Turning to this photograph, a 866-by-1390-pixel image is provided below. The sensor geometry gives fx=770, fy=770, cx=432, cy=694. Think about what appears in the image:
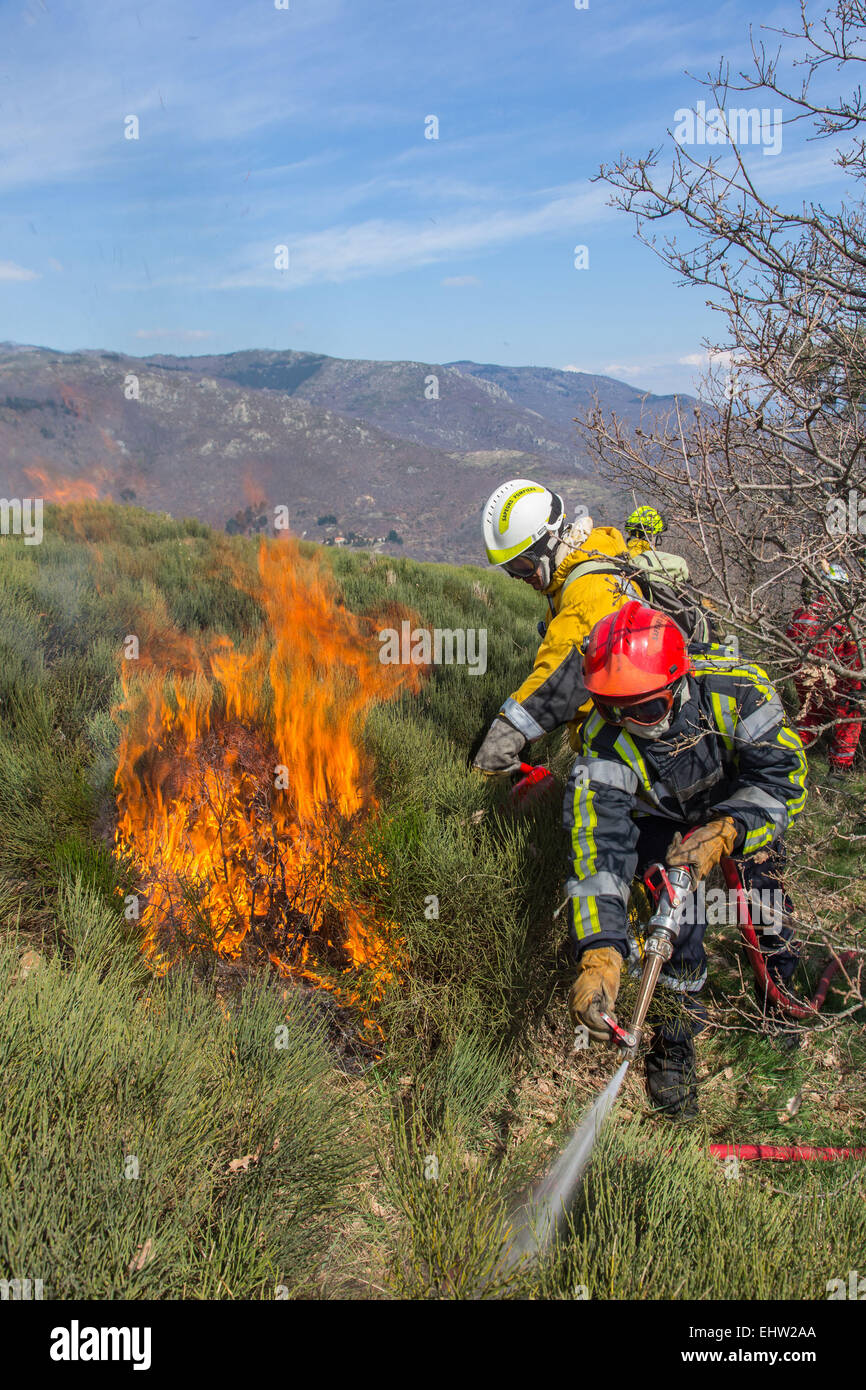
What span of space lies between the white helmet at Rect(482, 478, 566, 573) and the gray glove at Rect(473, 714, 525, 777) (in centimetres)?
105

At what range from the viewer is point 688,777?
3.26 metres

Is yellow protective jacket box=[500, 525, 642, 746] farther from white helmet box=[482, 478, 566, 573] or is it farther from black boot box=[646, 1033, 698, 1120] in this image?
black boot box=[646, 1033, 698, 1120]

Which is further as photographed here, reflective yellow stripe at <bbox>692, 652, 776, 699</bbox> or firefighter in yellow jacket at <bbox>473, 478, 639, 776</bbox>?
firefighter in yellow jacket at <bbox>473, 478, 639, 776</bbox>

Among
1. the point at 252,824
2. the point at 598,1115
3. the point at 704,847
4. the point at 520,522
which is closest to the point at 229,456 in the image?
the point at 520,522

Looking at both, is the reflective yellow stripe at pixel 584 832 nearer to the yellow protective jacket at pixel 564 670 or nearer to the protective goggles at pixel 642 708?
the protective goggles at pixel 642 708

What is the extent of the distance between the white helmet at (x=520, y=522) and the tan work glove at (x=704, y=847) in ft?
6.22

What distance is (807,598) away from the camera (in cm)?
309

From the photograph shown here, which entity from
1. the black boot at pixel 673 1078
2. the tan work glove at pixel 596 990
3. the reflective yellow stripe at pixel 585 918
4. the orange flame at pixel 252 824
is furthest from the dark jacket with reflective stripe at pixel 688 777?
the orange flame at pixel 252 824

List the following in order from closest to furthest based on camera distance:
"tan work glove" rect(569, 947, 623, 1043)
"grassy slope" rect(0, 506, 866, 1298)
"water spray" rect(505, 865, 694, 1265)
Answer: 1. "grassy slope" rect(0, 506, 866, 1298)
2. "water spray" rect(505, 865, 694, 1265)
3. "tan work glove" rect(569, 947, 623, 1043)

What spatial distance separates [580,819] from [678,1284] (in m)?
1.59

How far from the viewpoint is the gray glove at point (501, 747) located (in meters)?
3.95

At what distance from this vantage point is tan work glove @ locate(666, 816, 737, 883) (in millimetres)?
2955

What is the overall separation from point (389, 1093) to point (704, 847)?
1578 mm

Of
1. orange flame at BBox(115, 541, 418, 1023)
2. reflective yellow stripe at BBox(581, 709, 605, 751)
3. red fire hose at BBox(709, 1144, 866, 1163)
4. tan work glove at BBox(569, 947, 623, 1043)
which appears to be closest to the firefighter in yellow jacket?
reflective yellow stripe at BBox(581, 709, 605, 751)
